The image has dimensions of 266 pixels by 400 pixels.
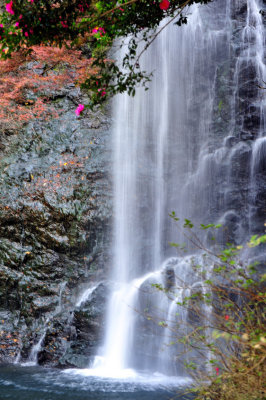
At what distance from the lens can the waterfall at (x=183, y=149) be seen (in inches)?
286

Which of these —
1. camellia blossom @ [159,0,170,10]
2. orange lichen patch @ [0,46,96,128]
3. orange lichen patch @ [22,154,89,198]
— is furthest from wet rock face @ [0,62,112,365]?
camellia blossom @ [159,0,170,10]

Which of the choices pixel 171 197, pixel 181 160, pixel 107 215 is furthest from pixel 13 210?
pixel 181 160

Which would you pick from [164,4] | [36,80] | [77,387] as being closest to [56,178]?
[36,80]

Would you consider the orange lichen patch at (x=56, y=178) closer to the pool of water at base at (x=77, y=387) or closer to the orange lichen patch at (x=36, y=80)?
the orange lichen patch at (x=36, y=80)

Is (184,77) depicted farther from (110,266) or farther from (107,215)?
(110,266)

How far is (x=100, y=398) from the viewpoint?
462cm

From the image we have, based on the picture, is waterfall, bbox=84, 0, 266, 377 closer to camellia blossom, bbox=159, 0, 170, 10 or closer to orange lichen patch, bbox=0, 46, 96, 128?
orange lichen patch, bbox=0, 46, 96, 128

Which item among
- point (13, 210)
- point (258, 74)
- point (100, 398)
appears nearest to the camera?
point (100, 398)

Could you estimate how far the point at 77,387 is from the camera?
5016 millimetres

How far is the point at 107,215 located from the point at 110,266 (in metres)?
1.13

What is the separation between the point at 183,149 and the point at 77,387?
5.87 m

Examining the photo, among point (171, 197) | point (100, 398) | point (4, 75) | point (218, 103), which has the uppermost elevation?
point (4, 75)

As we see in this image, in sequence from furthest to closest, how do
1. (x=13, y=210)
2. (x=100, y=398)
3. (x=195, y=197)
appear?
(x=195, y=197) < (x=13, y=210) < (x=100, y=398)

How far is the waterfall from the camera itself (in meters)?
7.26
